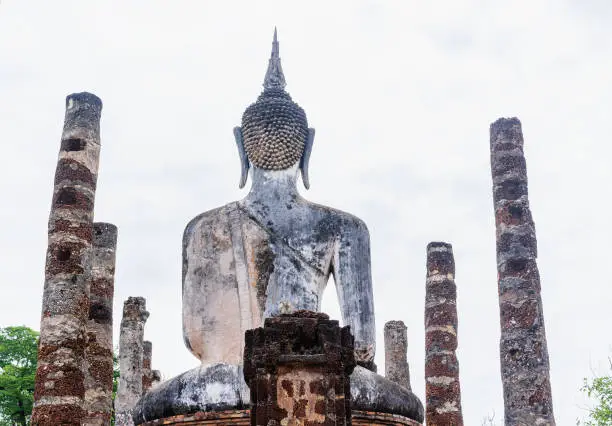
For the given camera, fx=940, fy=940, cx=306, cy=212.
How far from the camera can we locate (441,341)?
1427cm

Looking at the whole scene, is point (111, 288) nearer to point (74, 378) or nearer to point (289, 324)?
point (74, 378)

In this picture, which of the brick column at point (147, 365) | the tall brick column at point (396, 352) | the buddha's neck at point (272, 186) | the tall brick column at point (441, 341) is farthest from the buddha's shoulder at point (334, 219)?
the brick column at point (147, 365)

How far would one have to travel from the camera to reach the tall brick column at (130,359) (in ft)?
48.3

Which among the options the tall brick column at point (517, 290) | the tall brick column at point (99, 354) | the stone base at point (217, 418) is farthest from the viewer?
the tall brick column at point (99, 354)

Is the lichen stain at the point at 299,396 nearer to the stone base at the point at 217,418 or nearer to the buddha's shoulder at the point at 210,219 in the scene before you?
the stone base at the point at 217,418

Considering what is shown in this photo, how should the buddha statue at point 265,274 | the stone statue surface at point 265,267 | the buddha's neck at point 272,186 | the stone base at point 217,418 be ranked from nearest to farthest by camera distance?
the stone base at point 217,418 < the buddha statue at point 265,274 < the stone statue surface at point 265,267 < the buddha's neck at point 272,186

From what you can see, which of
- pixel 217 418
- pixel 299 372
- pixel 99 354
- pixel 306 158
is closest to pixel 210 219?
pixel 306 158

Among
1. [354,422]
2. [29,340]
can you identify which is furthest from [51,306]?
[29,340]

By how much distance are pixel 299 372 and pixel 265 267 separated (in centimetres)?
130

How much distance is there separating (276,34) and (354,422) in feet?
10.2

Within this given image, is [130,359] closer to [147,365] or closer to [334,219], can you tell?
[147,365]

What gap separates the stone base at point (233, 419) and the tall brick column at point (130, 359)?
9.04 m

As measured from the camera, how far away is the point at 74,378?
925 centimetres

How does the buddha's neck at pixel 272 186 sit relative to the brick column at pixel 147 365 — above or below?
below
